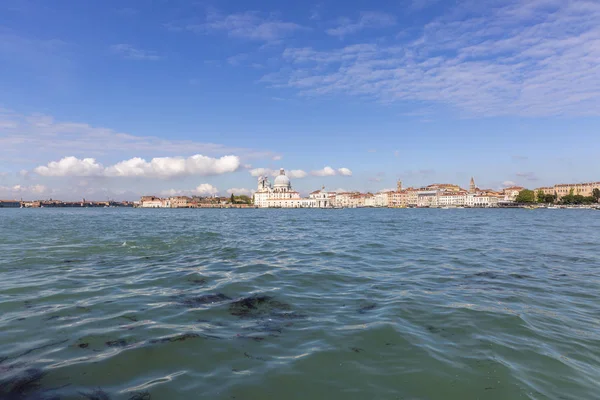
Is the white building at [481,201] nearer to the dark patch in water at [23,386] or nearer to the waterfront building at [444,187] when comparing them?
the waterfront building at [444,187]

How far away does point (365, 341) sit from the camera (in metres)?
4.63

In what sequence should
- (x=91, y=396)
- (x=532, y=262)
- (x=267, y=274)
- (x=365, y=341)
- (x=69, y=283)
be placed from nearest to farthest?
(x=91, y=396) < (x=365, y=341) < (x=69, y=283) < (x=267, y=274) < (x=532, y=262)

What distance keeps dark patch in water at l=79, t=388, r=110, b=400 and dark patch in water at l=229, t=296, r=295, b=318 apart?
2.53 meters

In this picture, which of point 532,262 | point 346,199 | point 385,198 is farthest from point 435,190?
point 532,262

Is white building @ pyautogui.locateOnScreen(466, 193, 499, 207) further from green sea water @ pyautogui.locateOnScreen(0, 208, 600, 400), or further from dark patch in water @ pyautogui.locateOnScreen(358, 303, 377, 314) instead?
dark patch in water @ pyautogui.locateOnScreen(358, 303, 377, 314)

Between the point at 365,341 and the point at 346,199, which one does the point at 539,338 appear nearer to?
the point at 365,341

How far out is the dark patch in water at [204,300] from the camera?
251 inches

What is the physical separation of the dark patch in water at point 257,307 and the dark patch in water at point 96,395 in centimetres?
253

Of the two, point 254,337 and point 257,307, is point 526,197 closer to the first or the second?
point 257,307

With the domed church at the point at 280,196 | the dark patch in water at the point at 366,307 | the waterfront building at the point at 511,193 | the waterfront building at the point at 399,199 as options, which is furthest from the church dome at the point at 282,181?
the dark patch in water at the point at 366,307

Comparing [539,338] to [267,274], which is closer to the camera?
[539,338]

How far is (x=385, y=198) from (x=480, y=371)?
6817 inches

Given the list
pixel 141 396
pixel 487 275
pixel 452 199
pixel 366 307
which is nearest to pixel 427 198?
pixel 452 199

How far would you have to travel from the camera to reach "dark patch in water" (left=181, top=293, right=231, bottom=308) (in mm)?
6379
